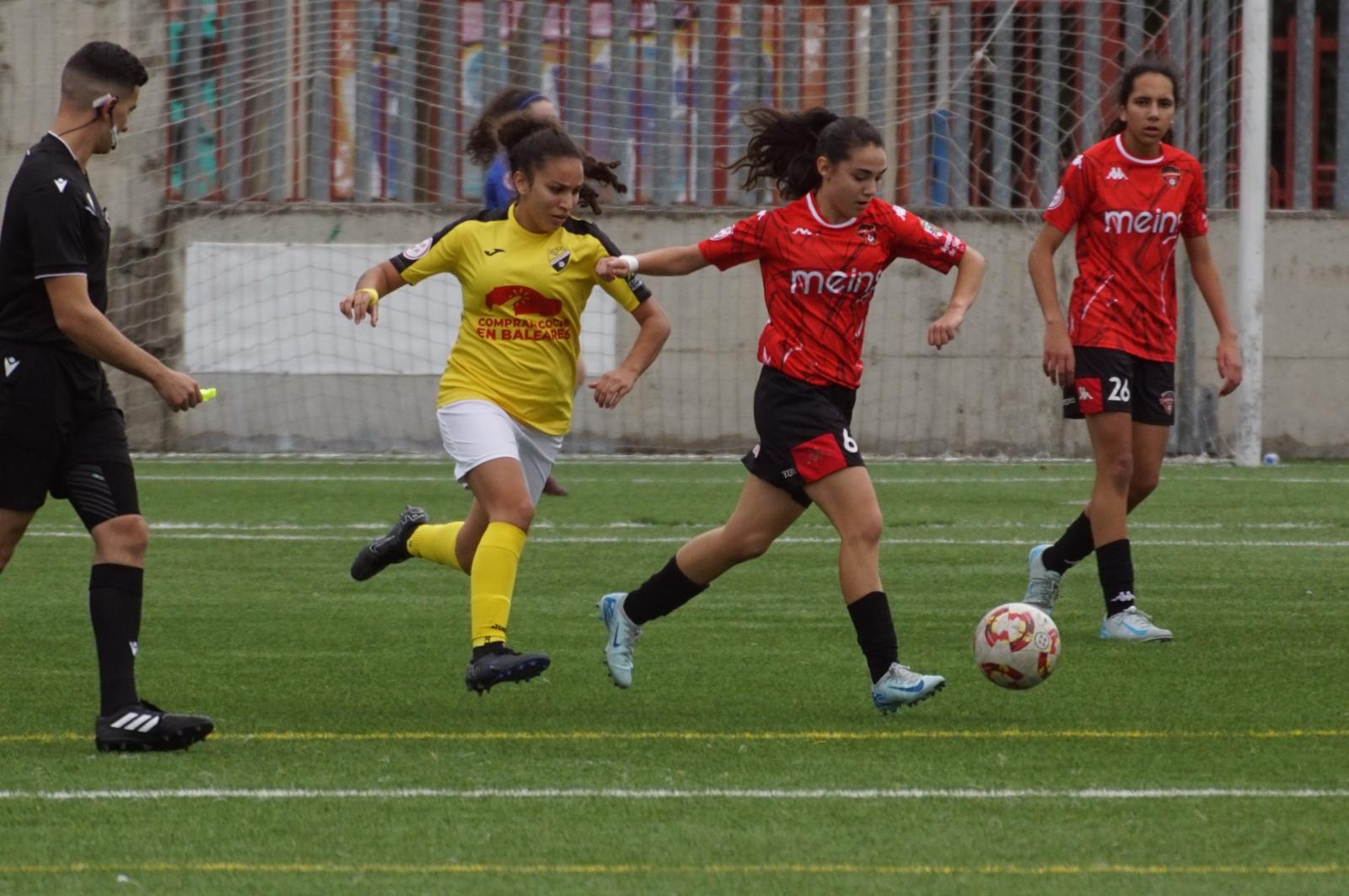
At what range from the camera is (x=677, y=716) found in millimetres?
5918

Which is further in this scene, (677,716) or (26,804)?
(677,716)

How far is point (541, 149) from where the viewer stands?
6.54 meters

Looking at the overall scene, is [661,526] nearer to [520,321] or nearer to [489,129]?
[489,129]

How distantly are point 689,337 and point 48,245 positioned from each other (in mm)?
10292

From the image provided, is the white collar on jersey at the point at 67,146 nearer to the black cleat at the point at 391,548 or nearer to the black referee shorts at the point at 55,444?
the black referee shorts at the point at 55,444

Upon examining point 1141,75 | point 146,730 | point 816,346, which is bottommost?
point 146,730

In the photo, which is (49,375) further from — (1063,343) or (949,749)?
(1063,343)

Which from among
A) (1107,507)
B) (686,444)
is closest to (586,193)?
(1107,507)

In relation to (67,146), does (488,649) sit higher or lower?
lower

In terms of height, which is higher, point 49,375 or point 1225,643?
point 49,375

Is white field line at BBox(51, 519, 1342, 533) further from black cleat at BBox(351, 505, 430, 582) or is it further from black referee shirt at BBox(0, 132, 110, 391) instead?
black referee shirt at BBox(0, 132, 110, 391)

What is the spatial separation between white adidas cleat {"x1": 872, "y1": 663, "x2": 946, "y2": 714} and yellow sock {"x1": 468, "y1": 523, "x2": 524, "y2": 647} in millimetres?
1104

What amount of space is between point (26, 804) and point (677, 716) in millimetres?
1886

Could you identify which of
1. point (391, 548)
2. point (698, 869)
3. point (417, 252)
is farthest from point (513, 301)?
point (698, 869)
